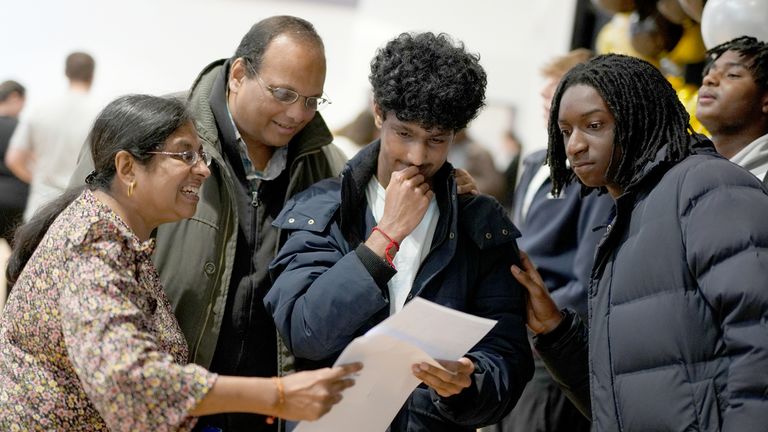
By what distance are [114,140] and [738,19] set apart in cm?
213

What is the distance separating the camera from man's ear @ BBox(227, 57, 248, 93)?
275cm

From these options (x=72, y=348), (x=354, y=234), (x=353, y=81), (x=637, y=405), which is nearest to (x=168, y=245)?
(x=354, y=234)

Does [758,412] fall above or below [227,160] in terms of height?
below

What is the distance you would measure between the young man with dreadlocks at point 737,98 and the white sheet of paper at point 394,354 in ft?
4.25

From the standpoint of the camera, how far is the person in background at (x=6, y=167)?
Answer: 6.19m

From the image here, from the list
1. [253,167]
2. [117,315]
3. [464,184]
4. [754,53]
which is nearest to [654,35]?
[754,53]

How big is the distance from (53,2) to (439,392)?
7955 mm

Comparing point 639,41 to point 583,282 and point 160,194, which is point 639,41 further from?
point 160,194

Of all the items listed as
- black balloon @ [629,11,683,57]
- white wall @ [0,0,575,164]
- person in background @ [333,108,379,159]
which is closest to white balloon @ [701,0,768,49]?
black balloon @ [629,11,683,57]

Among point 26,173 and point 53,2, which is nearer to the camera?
point 26,173

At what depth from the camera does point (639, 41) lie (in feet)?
13.7

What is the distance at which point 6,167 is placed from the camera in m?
6.24

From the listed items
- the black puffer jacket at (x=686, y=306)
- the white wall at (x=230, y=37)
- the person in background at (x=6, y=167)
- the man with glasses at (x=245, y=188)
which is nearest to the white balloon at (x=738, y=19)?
the black puffer jacket at (x=686, y=306)

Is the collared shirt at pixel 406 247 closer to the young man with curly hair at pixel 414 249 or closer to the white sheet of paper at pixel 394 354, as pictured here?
the young man with curly hair at pixel 414 249
